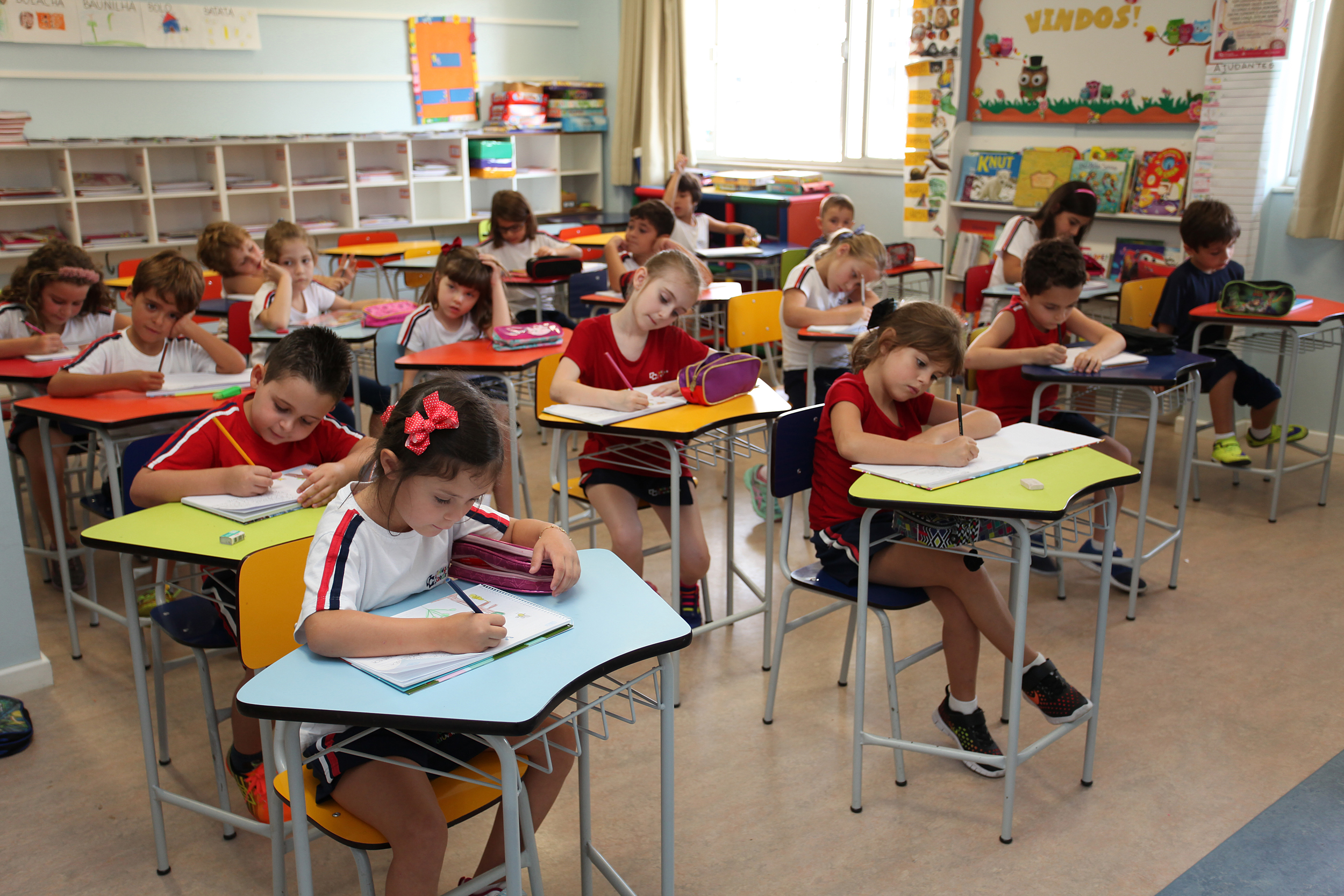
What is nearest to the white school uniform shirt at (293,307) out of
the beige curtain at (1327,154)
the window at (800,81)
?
the window at (800,81)

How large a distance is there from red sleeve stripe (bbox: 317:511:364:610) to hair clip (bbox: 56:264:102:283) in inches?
106

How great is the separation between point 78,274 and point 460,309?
134cm

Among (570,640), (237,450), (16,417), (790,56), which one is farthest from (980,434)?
(790,56)

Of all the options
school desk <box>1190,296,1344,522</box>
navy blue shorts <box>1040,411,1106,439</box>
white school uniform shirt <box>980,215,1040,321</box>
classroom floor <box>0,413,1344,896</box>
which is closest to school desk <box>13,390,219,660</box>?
classroom floor <box>0,413,1344,896</box>

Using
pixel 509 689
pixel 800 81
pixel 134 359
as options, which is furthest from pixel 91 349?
pixel 800 81

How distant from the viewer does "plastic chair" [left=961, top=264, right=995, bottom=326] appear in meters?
4.71

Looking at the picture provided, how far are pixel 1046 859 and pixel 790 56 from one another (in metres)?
6.28

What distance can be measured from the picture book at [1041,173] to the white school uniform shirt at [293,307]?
3.71 m

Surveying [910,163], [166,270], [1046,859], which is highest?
[910,163]

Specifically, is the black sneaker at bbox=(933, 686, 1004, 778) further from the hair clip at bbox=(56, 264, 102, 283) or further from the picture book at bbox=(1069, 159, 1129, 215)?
the picture book at bbox=(1069, 159, 1129, 215)

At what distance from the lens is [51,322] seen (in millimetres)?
3607

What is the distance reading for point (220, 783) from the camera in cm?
211

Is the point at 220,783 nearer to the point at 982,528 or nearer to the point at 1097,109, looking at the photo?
the point at 982,528

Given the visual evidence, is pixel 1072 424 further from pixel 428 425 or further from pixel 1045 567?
pixel 428 425
